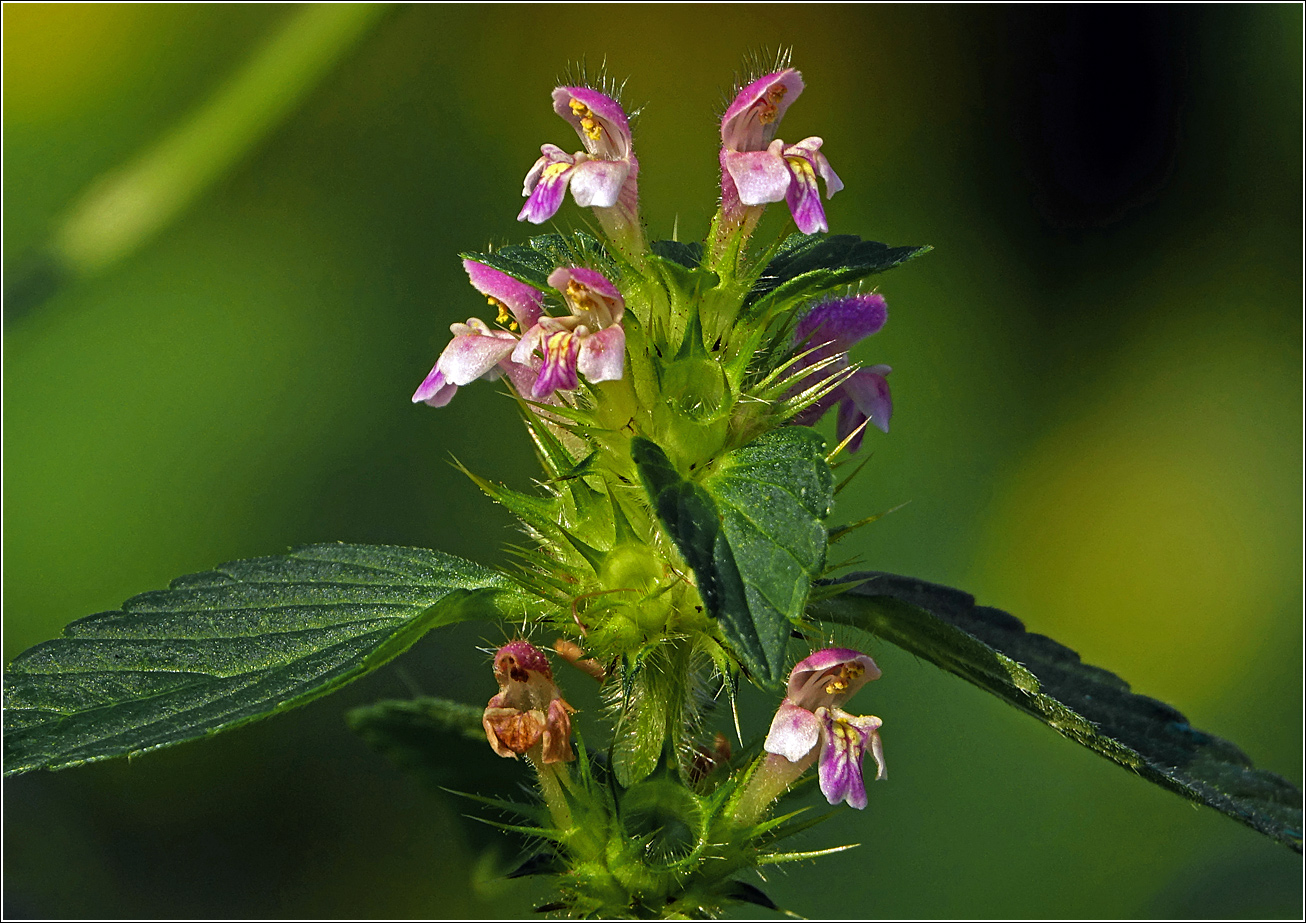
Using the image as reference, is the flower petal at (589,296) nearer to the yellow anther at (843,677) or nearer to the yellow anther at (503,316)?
the yellow anther at (503,316)

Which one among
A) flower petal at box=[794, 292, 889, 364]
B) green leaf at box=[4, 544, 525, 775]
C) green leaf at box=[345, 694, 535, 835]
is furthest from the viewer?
green leaf at box=[345, 694, 535, 835]

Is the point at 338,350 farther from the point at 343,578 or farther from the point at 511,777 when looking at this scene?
the point at 343,578

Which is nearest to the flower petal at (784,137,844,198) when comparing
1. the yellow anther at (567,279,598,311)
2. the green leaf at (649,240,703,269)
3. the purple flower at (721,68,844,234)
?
the purple flower at (721,68,844,234)

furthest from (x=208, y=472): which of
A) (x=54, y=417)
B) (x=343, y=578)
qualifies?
(x=343, y=578)

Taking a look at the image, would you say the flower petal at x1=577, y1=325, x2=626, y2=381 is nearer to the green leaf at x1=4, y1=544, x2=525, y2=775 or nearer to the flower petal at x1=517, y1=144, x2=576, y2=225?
the flower petal at x1=517, y1=144, x2=576, y2=225

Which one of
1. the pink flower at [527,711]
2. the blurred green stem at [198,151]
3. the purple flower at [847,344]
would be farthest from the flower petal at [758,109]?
the blurred green stem at [198,151]

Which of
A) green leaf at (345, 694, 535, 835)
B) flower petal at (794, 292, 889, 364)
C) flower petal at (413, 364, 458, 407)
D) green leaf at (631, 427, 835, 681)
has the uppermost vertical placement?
flower petal at (794, 292, 889, 364)
